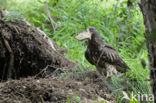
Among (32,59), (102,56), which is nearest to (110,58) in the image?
(102,56)

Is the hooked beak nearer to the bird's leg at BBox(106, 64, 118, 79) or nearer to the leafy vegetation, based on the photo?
the bird's leg at BBox(106, 64, 118, 79)

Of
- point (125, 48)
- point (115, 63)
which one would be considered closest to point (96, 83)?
point (115, 63)

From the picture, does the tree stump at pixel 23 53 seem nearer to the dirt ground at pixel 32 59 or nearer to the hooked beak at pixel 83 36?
the dirt ground at pixel 32 59

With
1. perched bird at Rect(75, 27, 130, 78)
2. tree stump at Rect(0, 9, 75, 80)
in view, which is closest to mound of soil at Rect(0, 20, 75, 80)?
tree stump at Rect(0, 9, 75, 80)

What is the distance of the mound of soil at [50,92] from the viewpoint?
3.10 meters

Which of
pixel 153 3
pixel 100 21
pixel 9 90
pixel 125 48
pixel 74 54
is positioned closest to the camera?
pixel 153 3

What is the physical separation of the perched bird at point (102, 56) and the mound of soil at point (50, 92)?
1.75 ft

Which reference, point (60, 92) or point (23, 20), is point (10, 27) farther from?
point (60, 92)

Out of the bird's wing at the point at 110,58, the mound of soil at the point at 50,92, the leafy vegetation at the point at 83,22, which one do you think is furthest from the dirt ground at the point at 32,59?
the leafy vegetation at the point at 83,22

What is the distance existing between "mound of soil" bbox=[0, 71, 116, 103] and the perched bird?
1.75 feet

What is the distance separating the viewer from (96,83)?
13.1 feet

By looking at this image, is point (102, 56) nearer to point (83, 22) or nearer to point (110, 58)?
point (110, 58)

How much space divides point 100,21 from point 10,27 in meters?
2.78

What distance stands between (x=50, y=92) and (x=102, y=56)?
1.21 meters
